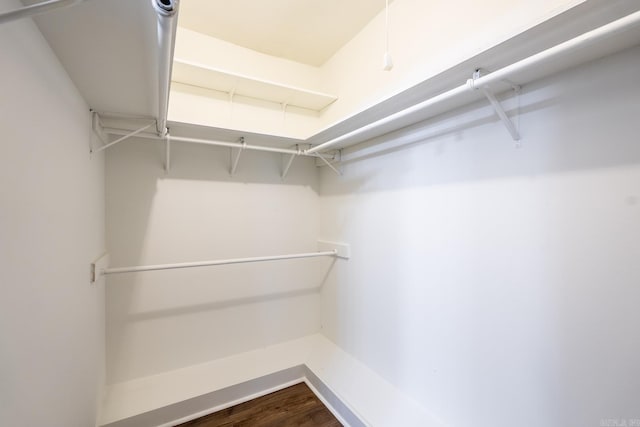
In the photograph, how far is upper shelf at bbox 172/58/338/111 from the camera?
6.34ft

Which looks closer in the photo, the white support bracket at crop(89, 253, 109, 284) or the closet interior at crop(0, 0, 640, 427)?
the closet interior at crop(0, 0, 640, 427)

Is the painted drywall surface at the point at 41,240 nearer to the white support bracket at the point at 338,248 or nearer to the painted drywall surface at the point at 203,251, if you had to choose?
the painted drywall surface at the point at 203,251

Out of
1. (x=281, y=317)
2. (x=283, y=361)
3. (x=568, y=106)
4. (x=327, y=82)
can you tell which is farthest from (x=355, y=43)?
(x=283, y=361)

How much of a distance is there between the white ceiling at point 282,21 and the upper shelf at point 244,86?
380 mm

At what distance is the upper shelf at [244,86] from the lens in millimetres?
1934

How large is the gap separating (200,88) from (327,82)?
44.7 inches

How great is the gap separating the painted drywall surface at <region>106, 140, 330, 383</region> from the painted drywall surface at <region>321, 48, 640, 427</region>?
3.06 feet

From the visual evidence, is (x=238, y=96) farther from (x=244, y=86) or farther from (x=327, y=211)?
(x=327, y=211)

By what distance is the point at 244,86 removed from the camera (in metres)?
Result: 2.17

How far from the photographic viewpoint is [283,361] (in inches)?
88.3

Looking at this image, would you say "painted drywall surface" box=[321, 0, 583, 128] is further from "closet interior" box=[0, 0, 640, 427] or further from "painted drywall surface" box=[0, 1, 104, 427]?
"painted drywall surface" box=[0, 1, 104, 427]

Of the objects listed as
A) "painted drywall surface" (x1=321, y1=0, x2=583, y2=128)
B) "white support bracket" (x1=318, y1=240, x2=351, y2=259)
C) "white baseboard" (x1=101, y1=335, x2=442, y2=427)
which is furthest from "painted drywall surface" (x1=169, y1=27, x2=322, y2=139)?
"white baseboard" (x1=101, y1=335, x2=442, y2=427)

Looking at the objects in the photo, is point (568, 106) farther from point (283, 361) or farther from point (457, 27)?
point (283, 361)

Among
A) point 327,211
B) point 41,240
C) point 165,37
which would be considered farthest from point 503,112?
point 41,240
